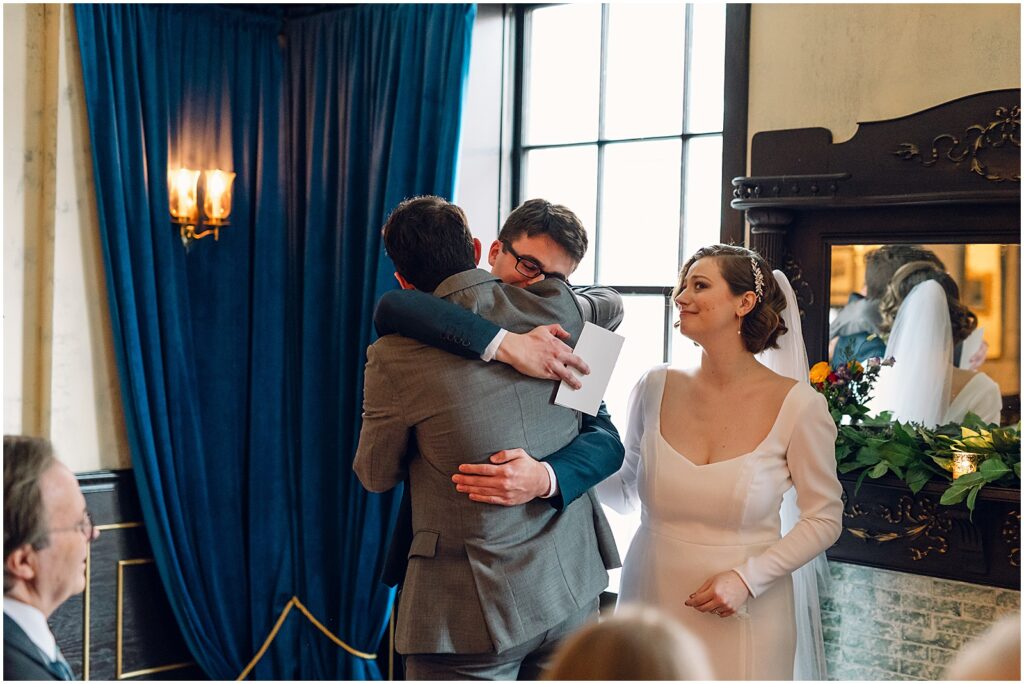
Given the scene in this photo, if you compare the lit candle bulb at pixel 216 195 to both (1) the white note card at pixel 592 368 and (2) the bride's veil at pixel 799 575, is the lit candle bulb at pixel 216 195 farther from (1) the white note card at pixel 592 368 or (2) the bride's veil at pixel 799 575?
(1) the white note card at pixel 592 368

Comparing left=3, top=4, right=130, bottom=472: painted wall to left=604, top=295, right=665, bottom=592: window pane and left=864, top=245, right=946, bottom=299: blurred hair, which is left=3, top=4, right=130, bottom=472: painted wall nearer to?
left=604, top=295, right=665, bottom=592: window pane

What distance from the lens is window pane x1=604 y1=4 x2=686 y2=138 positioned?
4.00 metres

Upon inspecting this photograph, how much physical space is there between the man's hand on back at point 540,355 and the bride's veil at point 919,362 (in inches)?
56.1

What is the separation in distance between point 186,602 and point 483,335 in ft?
8.73

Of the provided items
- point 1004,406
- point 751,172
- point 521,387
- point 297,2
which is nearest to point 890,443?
point 1004,406

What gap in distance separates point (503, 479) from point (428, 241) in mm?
485

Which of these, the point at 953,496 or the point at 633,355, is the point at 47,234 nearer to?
the point at 633,355

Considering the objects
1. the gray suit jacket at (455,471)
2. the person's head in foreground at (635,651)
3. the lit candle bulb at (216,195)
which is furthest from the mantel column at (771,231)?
the person's head in foreground at (635,651)

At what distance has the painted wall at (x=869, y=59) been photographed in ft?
10.3

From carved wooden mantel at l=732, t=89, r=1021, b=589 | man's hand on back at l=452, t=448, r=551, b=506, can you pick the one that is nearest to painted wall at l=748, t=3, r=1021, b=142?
carved wooden mantel at l=732, t=89, r=1021, b=589

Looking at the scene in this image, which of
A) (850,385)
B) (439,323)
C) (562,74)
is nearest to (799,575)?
(850,385)

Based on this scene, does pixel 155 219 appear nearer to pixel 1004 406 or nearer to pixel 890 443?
pixel 890 443

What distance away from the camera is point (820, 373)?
3305 mm

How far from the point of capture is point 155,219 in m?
4.20
